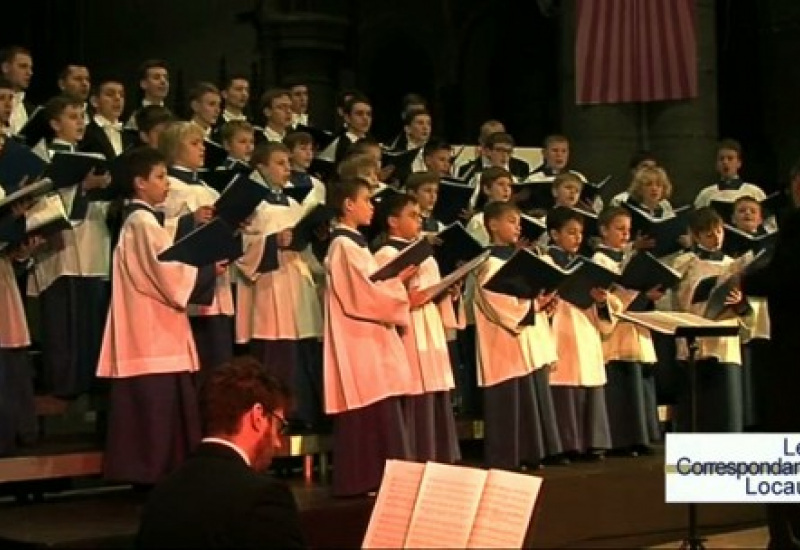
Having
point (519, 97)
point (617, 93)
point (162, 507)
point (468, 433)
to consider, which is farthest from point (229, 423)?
point (519, 97)

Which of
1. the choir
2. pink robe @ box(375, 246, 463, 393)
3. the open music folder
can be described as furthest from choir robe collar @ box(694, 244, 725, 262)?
the open music folder

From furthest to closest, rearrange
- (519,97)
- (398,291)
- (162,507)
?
1. (519,97)
2. (398,291)
3. (162,507)

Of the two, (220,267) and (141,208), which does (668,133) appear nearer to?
(220,267)

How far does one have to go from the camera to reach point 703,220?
789cm

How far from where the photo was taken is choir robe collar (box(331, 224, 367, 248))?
6.45m

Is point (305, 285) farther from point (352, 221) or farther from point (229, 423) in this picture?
point (229, 423)

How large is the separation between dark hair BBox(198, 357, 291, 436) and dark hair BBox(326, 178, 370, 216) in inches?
124

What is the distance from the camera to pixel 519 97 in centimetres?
1449

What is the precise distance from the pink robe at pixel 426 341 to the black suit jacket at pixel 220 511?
3.31 m

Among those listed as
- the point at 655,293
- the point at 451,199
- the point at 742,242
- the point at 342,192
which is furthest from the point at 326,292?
A: the point at 742,242

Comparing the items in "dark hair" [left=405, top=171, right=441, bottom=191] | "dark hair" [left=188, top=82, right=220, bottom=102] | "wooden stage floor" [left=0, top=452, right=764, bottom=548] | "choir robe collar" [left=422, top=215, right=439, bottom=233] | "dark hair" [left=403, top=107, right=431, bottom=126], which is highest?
"dark hair" [left=188, top=82, right=220, bottom=102]

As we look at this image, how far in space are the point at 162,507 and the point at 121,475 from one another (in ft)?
9.33

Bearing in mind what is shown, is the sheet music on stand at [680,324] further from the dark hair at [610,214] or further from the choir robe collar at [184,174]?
the choir robe collar at [184,174]

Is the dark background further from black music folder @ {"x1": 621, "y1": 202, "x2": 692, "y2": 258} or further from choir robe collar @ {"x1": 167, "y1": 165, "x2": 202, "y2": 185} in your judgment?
choir robe collar @ {"x1": 167, "y1": 165, "x2": 202, "y2": 185}
